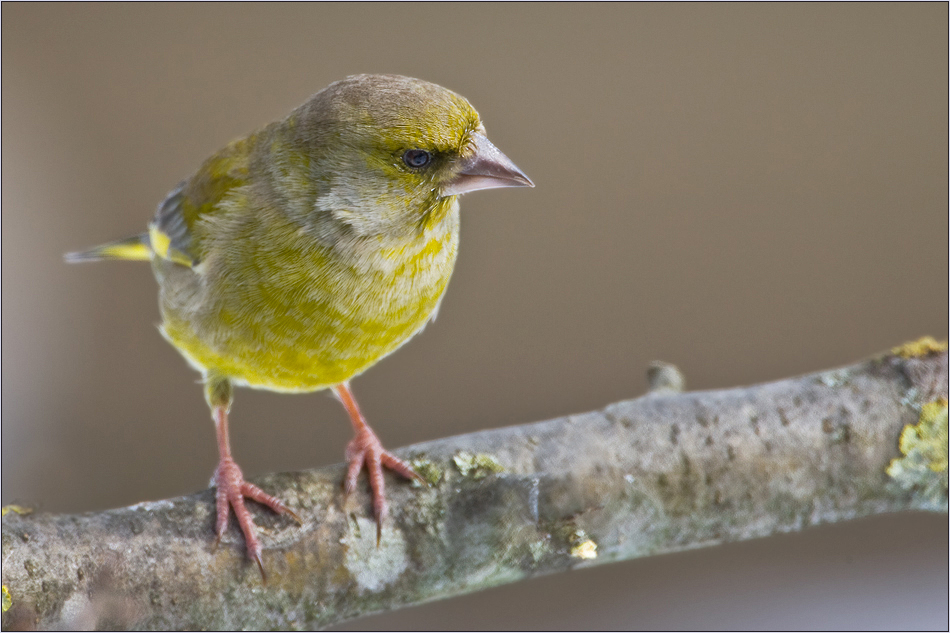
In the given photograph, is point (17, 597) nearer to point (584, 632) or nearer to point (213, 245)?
point (213, 245)

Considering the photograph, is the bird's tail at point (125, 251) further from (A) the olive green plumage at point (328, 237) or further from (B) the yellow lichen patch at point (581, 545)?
(B) the yellow lichen patch at point (581, 545)

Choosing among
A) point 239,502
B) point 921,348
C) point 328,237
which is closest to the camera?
point 239,502

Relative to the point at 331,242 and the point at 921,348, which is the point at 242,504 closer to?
the point at 331,242

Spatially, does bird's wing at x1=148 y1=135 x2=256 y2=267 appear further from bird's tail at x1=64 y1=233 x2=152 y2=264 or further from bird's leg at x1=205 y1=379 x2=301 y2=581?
→ bird's leg at x1=205 y1=379 x2=301 y2=581

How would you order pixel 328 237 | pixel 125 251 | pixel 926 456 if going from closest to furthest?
pixel 328 237, pixel 926 456, pixel 125 251

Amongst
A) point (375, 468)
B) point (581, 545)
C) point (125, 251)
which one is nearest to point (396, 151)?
point (375, 468)

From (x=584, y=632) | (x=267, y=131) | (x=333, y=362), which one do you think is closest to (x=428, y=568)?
(x=333, y=362)
